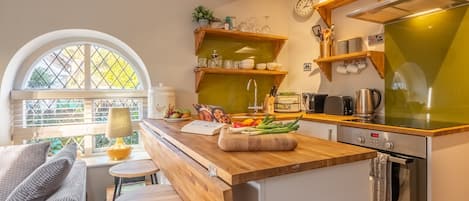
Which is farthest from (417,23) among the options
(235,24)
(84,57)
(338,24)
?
(84,57)

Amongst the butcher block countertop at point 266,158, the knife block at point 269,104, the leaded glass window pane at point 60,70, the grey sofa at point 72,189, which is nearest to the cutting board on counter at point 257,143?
the butcher block countertop at point 266,158

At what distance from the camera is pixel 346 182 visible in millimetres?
1057

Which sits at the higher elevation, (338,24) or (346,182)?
(338,24)

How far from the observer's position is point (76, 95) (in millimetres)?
2711

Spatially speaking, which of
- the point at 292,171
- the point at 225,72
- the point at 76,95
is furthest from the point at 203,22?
the point at 292,171

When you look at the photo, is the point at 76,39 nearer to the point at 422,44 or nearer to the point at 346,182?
the point at 346,182

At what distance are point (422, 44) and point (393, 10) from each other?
0.39 m

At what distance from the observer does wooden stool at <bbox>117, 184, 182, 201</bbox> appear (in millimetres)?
1367

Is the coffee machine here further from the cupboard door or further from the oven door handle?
the oven door handle

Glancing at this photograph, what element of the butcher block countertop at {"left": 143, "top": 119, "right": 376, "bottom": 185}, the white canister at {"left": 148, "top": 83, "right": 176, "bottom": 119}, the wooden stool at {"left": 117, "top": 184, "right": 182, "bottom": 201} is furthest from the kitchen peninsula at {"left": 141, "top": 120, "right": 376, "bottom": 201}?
the white canister at {"left": 148, "top": 83, "right": 176, "bottom": 119}

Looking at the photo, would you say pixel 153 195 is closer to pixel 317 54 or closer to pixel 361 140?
pixel 361 140

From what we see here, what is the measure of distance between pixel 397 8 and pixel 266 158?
1.84 m

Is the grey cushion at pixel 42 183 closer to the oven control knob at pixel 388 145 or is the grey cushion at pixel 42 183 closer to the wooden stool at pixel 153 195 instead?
the wooden stool at pixel 153 195

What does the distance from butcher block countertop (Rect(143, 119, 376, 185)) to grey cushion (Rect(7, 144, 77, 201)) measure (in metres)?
0.58
